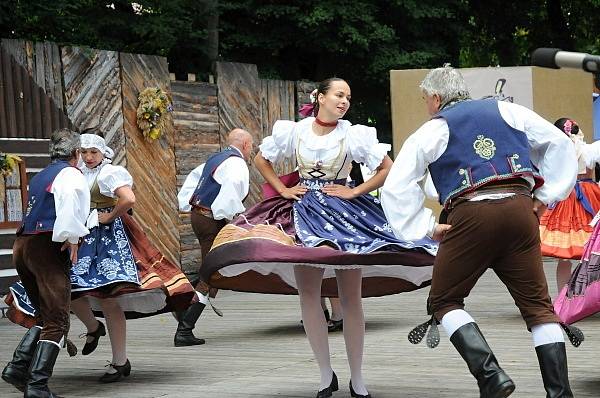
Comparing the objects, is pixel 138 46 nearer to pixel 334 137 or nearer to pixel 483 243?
pixel 334 137

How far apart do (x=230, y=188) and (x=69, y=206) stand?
2614 mm

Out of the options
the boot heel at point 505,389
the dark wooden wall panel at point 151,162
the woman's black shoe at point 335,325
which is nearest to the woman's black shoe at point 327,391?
the boot heel at point 505,389

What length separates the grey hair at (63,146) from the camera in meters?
6.02

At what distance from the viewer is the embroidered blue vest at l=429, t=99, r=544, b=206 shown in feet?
15.2

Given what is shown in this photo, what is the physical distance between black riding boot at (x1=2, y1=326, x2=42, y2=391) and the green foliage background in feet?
24.3

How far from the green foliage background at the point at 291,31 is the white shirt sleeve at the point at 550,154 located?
9077mm

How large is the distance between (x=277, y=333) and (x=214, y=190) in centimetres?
104

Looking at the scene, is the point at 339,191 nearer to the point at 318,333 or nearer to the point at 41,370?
the point at 318,333

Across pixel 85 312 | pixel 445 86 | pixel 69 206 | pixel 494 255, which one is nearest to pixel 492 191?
pixel 494 255

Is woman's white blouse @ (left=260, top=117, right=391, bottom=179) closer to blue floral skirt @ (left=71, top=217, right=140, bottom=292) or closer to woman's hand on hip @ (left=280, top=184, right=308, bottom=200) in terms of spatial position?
woman's hand on hip @ (left=280, top=184, right=308, bottom=200)

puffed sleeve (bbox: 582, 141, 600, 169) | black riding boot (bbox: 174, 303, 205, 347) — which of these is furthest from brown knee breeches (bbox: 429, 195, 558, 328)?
puffed sleeve (bbox: 582, 141, 600, 169)

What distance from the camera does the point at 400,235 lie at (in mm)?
4746

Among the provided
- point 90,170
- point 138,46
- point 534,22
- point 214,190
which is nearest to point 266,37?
point 138,46

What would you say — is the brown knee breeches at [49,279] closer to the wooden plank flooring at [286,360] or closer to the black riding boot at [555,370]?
the wooden plank flooring at [286,360]
